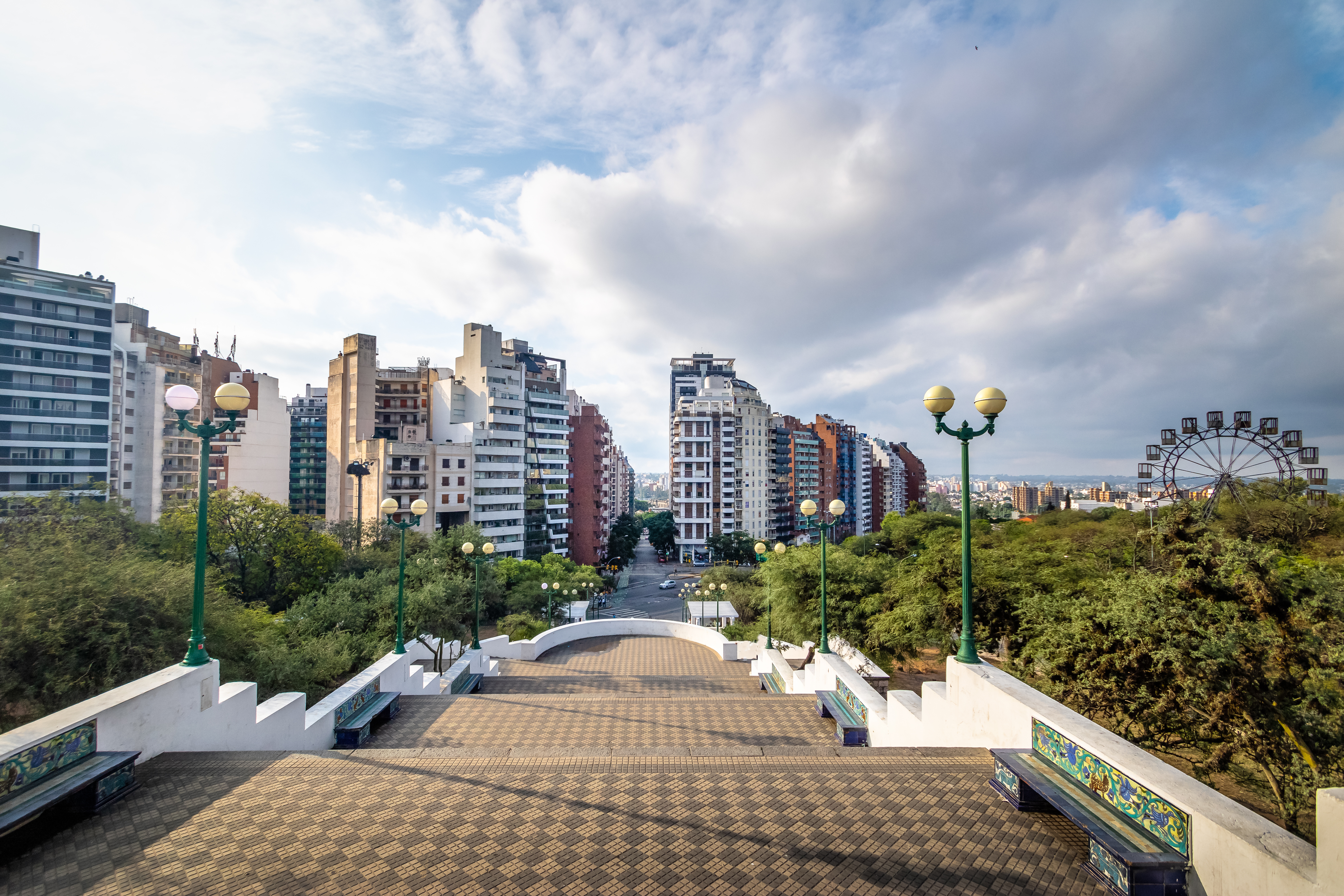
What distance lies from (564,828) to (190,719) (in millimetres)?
4465

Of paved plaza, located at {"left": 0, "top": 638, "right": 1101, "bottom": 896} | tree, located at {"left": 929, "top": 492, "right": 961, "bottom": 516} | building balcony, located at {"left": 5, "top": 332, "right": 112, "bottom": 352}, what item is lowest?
tree, located at {"left": 929, "top": 492, "right": 961, "bottom": 516}

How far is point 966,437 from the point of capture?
740 centimetres

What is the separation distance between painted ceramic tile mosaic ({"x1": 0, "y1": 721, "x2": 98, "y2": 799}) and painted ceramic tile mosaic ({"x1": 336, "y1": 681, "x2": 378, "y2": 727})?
11.0 ft

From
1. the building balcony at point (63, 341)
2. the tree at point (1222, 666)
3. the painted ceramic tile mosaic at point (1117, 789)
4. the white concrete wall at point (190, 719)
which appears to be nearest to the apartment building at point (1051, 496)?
the tree at point (1222, 666)

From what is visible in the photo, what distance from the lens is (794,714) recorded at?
9750mm

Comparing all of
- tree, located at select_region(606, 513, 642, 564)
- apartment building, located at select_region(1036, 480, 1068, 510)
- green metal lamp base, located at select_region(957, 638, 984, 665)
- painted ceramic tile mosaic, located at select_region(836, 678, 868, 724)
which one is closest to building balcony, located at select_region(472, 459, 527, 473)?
tree, located at select_region(606, 513, 642, 564)

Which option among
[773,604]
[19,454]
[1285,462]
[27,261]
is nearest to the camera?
[773,604]

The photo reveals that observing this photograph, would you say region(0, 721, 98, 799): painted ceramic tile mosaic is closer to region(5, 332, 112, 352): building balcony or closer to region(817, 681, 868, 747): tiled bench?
region(817, 681, 868, 747): tiled bench

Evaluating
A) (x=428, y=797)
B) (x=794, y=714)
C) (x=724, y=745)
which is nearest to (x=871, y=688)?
(x=794, y=714)

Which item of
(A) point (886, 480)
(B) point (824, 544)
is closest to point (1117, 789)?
(B) point (824, 544)

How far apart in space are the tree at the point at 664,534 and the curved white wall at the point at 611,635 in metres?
56.9

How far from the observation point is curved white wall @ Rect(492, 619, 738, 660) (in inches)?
744

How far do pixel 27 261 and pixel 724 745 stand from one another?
6720 cm

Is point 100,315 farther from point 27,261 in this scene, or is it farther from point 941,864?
point 941,864
